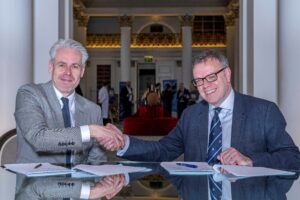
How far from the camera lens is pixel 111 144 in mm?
2766

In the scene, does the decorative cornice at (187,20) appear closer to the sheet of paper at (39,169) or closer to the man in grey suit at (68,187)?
the sheet of paper at (39,169)

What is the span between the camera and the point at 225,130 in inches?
115

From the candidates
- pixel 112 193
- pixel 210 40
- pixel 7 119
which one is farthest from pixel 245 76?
pixel 210 40

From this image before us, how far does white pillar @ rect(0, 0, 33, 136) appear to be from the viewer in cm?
521

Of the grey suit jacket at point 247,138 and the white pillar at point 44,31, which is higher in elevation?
the white pillar at point 44,31

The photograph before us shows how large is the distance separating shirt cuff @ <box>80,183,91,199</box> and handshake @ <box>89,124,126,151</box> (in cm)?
59

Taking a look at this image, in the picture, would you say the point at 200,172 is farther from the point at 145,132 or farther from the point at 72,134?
the point at 145,132

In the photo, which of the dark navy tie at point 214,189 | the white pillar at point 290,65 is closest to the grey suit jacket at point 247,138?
the dark navy tie at point 214,189

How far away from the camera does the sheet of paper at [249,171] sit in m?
2.34

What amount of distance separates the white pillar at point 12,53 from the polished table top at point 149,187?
2888mm

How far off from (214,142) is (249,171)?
1.60 ft

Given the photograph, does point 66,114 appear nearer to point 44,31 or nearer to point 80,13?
point 44,31

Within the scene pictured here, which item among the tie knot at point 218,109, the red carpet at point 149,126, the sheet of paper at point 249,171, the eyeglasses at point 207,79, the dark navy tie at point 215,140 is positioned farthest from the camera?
the red carpet at point 149,126

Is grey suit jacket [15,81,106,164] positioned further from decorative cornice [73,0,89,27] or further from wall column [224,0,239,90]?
Answer: decorative cornice [73,0,89,27]
